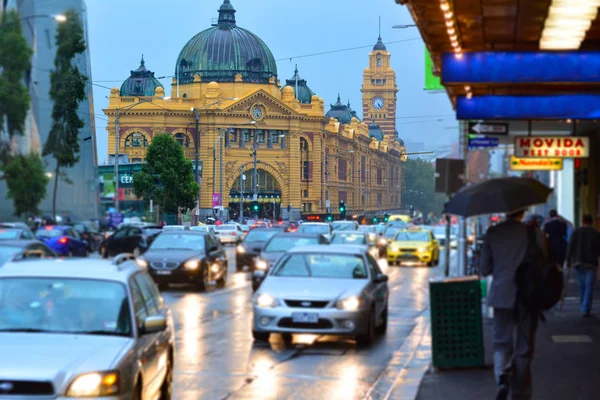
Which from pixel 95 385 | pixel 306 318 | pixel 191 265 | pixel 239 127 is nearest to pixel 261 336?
pixel 306 318

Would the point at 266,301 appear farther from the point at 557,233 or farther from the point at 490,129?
the point at 557,233

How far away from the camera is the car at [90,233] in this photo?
33812 mm

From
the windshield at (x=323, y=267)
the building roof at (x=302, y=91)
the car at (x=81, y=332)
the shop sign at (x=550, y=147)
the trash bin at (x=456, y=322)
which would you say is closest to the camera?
the car at (x=81, y=332)

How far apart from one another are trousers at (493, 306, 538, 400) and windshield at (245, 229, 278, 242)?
26.5 metres

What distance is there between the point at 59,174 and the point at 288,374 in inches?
666

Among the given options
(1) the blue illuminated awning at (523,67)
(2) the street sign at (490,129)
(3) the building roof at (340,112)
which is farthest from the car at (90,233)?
(3) the building roof at (340,112)

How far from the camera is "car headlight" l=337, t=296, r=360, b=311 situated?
51.3ft

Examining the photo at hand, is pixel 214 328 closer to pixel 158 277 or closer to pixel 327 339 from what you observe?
pixel 327 339

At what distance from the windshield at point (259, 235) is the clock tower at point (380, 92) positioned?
6188 inches

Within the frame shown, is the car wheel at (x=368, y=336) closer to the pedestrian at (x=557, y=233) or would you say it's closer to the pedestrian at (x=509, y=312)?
the pedestrian at (x=509, y=312)

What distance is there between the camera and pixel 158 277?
88.5 feet

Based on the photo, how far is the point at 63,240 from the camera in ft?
106

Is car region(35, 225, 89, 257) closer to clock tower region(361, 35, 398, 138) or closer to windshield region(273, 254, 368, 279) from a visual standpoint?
windshield region(273, 254, 368, 279)

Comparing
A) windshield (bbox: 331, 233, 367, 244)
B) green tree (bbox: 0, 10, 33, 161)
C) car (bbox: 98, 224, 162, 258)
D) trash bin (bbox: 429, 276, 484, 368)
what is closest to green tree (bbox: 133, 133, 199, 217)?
windshield (bbox: 331, 233, 367, 244)
